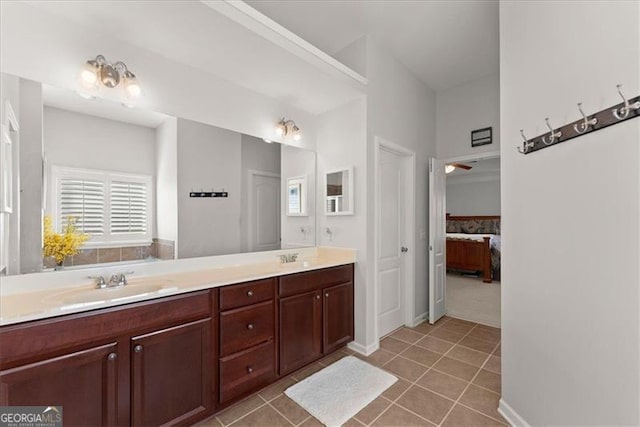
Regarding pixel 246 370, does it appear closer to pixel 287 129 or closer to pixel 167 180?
pixel 167 180

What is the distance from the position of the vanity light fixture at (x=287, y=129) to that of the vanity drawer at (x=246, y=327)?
166 centimetres

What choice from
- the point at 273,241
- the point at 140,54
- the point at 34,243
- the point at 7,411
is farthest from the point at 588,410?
the point at 140,54

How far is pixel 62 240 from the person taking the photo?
64.7 inches

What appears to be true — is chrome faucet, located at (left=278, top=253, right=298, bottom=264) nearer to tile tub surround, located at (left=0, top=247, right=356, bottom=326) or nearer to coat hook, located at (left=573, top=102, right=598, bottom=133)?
tile tub surround, located at (left=0, top=247, right=356, bottom=326)

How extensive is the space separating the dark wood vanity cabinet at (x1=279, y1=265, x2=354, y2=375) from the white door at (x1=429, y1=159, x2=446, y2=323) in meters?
1.28

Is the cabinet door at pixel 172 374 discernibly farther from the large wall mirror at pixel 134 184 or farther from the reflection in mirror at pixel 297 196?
the reflection in mirror at pixel 297 196

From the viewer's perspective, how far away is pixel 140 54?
1933 mm

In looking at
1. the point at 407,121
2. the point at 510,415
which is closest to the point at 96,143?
the point at 407,121

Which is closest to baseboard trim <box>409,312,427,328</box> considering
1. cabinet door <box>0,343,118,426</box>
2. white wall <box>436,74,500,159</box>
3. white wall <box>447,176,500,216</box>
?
white wall <box>436,74,500,159</box>

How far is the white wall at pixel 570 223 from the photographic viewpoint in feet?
3.60

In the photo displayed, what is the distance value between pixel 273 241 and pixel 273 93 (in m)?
1.46

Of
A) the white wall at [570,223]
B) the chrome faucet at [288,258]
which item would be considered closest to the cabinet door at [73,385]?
the chrome faucet at [288,258]

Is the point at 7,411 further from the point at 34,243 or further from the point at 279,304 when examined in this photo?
the point at 279,304

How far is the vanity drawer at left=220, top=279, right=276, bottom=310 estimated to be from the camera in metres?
1.81
